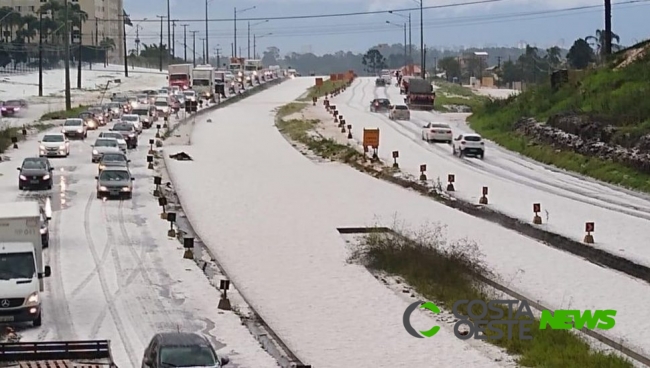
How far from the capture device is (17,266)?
23.8 meters

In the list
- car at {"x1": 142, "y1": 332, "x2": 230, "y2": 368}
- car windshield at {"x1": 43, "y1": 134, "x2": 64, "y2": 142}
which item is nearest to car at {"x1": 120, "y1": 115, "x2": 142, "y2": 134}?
car windshield at {"x1": 43, "y1": 134, "x2": 64, "y2": 142}

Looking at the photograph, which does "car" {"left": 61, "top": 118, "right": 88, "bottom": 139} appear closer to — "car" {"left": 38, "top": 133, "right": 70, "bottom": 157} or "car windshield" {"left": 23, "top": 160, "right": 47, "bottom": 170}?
"car" {"left": 38, "top": 133, "right": 70, "bottom": 157}

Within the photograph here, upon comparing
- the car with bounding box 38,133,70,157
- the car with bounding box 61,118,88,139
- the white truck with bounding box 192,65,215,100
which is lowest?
the car with bounding box 38,133,70,157

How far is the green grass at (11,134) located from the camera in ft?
203

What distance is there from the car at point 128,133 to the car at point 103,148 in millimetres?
4939

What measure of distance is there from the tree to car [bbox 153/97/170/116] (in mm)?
47089

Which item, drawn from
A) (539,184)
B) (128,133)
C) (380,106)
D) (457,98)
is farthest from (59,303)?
(457,98)

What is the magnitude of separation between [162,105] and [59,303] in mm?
66400

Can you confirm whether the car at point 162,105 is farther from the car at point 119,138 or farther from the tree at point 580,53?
the tree at point 580,53

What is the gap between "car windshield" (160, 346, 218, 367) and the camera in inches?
707

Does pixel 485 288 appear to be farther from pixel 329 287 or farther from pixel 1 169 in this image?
pixel 1 169

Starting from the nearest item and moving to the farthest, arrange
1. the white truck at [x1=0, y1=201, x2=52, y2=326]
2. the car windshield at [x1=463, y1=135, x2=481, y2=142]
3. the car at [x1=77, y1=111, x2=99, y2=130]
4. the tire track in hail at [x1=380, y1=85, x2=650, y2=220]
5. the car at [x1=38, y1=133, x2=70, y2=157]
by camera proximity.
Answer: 1. the white truck at [x1=0, y1=201, x2=52, y2=326]
2. the tire track in hail at [x1=380, y1=85, x2=650, y2=220]
3. the car at [x1=38, y1=133, x2=70, y2=157]
4. the car windshield at [x1=463, y1=135, x2=481, y2=142]
5. the car at [x1=77, y1=111, x2=99, y2=130]

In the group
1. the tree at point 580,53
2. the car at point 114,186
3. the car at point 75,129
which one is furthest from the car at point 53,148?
the tree at point 580,53

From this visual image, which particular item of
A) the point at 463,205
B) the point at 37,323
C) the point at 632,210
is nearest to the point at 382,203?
the point at 463,205
